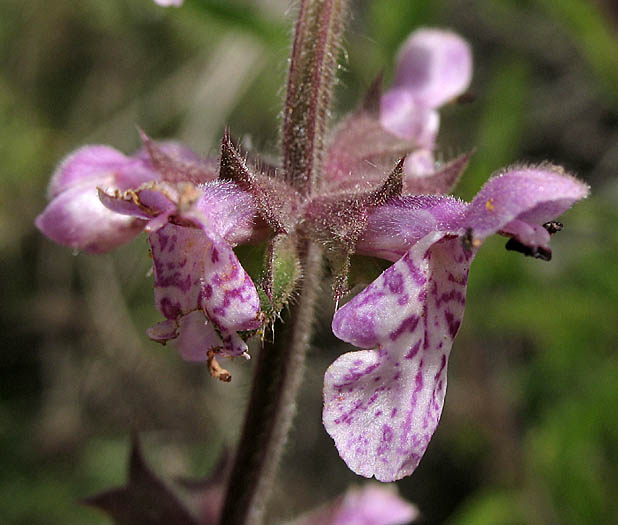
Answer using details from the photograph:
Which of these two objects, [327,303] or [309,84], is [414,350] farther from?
[327,303]

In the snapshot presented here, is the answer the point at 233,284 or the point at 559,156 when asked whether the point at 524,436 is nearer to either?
the point at 559,156

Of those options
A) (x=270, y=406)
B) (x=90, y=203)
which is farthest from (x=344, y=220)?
(x=90, y=203)

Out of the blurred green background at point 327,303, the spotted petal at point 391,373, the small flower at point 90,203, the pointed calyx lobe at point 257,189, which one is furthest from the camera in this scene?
the blurred green background at point 327,303

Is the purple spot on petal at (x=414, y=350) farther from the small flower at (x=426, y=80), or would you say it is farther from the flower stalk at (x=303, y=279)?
the small flower at (x=426, y=80)

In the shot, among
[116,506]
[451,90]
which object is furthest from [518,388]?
[116,506]

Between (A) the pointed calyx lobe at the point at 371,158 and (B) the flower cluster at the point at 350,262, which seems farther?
(A) the pointed calyx lobe at the point at 371,158

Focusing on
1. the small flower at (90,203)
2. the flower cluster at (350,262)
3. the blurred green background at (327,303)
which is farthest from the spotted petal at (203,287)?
the blurred green background at (327,303)

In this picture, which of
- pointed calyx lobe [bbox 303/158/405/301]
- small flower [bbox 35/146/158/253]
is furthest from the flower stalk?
small flower [bbox 35/146/158/253]
